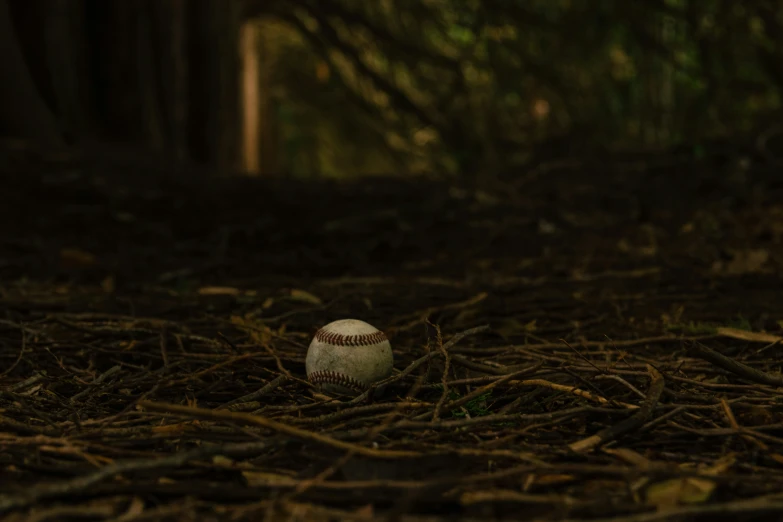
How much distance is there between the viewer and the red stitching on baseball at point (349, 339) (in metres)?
2.77

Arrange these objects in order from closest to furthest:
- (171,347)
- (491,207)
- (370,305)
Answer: (171,347) < (370,305) < (491,207)

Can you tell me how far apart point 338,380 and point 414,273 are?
2.31 meters

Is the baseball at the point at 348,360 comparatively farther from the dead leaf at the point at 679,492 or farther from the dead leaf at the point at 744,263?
the dead leaf at the point at 744,263

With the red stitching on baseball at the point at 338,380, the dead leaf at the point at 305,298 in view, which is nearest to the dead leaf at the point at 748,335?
the red stitching on baseball at the point at 338,380

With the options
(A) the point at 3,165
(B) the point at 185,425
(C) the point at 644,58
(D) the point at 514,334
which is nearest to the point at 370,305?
(D) the point at 514,334

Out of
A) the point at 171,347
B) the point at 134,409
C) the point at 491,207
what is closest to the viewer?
the point at 134,409

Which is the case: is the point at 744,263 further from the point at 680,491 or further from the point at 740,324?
the point at 680,491

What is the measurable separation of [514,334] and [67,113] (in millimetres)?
6207

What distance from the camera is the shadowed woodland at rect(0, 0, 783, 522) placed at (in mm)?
2027

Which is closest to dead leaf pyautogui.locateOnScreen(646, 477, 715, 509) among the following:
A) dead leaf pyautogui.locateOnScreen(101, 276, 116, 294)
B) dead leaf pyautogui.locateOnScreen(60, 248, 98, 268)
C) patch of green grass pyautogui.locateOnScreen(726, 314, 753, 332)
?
patch of green grass pyautogui.locateOnScreen(726, 314, 753, 332)

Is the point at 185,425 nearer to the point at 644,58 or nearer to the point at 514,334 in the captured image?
the point at 514,334

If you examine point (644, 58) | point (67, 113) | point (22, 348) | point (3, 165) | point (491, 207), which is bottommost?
point (22, 348)

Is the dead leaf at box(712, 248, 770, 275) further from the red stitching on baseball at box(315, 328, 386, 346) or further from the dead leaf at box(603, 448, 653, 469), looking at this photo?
the dead leaf at box(603, 448, 653, 469)

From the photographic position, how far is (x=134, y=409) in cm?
261
